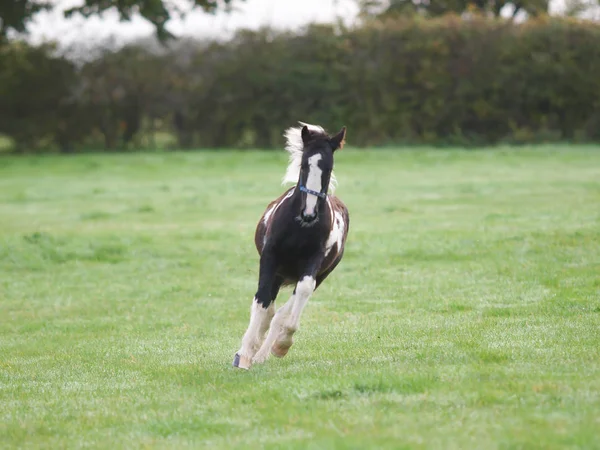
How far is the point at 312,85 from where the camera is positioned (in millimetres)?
35281

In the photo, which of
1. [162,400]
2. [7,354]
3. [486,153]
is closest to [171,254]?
[7,354]

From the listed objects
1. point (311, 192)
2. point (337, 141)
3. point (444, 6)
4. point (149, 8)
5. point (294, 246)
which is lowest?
point (294, 246)

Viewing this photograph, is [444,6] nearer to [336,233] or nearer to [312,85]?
[312,85]

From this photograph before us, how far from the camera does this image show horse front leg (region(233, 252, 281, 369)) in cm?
834

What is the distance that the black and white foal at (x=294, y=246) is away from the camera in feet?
27.0

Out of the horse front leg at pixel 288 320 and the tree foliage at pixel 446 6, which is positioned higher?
the tree foliage at pixel 446 6

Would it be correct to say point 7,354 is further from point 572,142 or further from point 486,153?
point 572,142

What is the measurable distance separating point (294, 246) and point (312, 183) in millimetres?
672

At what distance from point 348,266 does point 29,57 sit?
24443 millimetres

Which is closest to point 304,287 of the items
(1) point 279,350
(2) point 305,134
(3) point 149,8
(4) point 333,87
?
(1) point 279,350


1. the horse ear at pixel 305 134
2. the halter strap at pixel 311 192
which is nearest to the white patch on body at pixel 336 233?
the halter strap at pixel 311 192

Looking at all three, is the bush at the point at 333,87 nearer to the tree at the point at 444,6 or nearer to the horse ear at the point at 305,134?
the tree at the point at 444,6

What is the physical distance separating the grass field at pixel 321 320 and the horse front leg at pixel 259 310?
0.18m

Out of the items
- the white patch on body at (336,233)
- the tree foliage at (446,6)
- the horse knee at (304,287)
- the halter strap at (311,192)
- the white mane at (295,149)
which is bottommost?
the horse knee at (304,287)
